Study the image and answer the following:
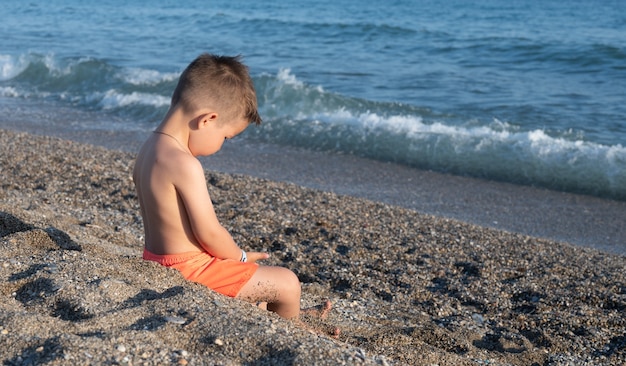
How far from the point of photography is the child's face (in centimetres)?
334

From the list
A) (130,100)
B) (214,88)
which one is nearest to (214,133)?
(214,88)

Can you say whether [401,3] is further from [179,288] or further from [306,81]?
[179,288]

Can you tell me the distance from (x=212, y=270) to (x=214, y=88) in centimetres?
81

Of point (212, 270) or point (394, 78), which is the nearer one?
point (212, 270)

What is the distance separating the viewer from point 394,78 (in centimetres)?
1431

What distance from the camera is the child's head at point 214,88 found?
3275 millimetres

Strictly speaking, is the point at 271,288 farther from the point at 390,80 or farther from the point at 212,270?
the point at 390,80

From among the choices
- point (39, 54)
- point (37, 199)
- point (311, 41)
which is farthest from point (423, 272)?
point (311, 41)

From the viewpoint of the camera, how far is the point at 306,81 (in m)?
14.1

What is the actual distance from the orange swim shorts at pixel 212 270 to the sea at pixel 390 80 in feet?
19.3

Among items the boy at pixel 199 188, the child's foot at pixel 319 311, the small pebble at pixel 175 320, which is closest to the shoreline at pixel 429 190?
the child's foot at pixel 319 311

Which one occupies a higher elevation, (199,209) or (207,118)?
(207,118)

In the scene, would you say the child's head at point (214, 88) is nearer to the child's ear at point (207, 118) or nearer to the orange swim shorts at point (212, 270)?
the child's ear at point (207, 118)

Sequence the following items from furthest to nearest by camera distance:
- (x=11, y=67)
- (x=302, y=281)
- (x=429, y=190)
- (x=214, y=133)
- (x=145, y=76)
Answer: (x=11, y=67), (x=145, y=76), (x=429, y=190), (x=302, y=281), (x=214, y=133)
